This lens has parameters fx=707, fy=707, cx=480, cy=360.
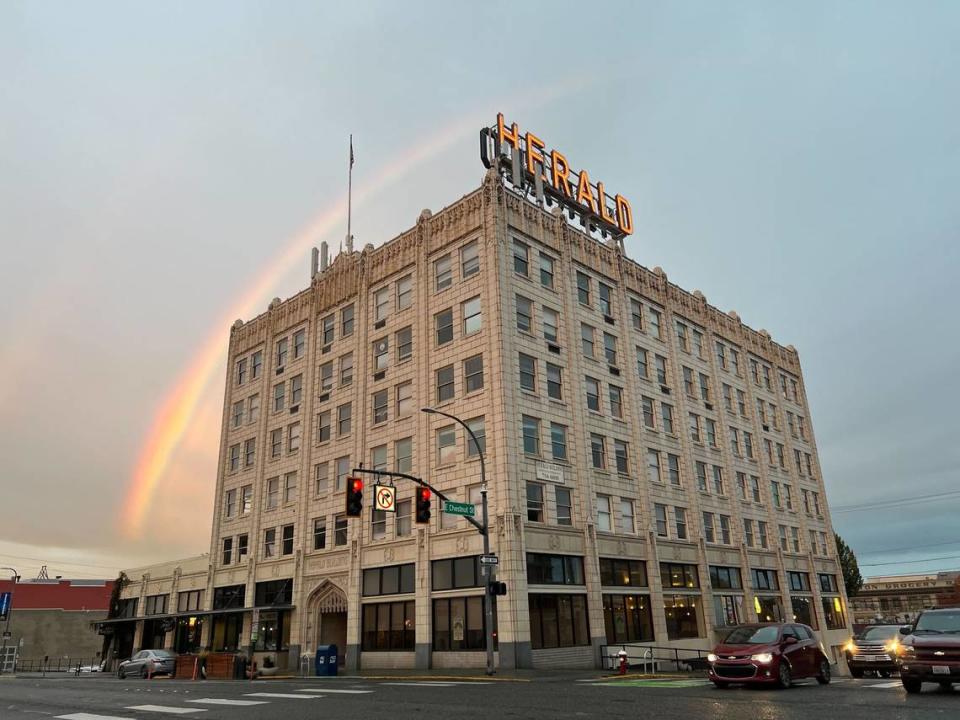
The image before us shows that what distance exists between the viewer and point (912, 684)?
50.9ft

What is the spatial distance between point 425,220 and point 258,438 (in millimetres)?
20802

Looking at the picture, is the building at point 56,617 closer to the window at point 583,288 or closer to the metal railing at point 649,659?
the metal railing at point 649,659

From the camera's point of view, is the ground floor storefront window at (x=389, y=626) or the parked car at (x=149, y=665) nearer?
the ground floor storefront window at (x=389, y=626)

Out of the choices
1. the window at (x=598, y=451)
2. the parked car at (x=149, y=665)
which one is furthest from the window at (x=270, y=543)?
the window at (x=598, y=451)

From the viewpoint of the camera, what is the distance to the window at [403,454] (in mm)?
39531

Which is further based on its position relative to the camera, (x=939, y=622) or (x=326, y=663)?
(x=326, y=663)

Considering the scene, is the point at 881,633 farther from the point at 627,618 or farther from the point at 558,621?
the point at 627,618

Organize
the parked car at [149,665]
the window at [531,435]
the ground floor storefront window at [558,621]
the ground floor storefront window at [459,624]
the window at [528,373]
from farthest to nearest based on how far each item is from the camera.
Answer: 1. the parked car at [149,665]
2. the window at [528,373]
3. the window at [531,435]
4. the ground floor storefront window at [459,624]
5. the ground floor storefront window at [558,621]

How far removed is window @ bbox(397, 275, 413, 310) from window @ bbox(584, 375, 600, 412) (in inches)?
461

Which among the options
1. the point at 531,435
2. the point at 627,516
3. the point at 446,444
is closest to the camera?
the point at 531,435

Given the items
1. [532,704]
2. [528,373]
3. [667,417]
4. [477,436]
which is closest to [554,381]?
[528,373]

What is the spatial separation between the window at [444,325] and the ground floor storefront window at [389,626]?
14108 mm

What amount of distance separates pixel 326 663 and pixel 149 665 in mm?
11835

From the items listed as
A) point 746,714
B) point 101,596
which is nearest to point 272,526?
point 746,714
